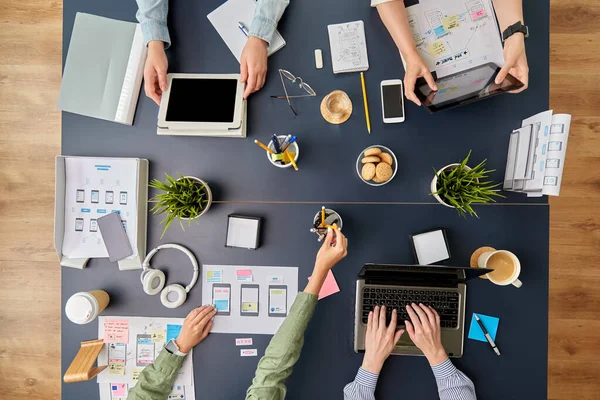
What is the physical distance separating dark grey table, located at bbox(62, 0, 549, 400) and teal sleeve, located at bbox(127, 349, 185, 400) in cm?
9

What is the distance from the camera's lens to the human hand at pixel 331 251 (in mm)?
1119

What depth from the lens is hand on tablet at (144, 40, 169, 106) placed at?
1212 mm

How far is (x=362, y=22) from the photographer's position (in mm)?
1263

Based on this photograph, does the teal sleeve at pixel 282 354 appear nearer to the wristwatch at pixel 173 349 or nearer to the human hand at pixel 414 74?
the wristwatch at pixel 173 349

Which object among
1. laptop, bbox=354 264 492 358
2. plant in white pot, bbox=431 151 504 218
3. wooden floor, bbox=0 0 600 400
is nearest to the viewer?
plant in white pot, bbox=431 151 504 218

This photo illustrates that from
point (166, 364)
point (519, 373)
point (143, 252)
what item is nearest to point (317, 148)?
point (143, 252)

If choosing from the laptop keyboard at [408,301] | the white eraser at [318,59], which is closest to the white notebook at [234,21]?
the white eraser at [318,59]

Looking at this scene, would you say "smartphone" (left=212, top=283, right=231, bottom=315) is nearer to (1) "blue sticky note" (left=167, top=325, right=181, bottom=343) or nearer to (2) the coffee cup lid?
(1) "blue sticky note" (left=167, top=325, right=181, bottom=343)

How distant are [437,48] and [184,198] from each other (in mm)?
989

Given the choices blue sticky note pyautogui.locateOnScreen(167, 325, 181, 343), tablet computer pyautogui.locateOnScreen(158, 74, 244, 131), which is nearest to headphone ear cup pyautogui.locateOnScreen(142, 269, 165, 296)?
blue sticky note pyautogui.locateOnScreen(167, 325, 181, 343)

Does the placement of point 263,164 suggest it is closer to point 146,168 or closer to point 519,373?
point 146,168

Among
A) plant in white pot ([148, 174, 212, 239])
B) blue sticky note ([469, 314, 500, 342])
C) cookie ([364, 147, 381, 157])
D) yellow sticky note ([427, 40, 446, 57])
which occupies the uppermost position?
yellow sticky note ([427, 40, 446, 57])

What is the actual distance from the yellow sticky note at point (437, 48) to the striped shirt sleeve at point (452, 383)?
1.03 metres

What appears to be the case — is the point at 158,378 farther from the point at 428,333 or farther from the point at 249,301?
the point at 428,333
